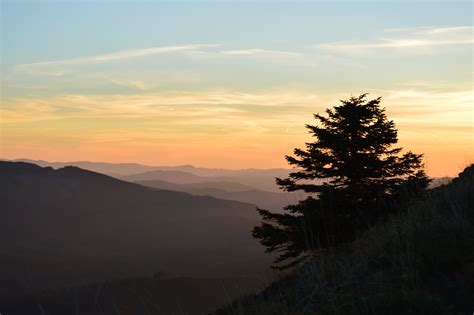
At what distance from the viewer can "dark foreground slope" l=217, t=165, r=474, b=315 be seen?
4215mm

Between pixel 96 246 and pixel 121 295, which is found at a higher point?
pixel 121 295

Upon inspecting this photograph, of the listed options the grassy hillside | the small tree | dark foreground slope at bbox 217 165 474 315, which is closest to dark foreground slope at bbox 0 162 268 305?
the grassy hillside

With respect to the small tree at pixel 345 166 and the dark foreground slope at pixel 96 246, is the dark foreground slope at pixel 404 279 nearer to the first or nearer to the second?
the small tree at pixel 345 166

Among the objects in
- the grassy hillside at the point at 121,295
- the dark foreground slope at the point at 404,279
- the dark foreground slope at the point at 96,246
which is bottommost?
the dark foreground slope at the point at 96,246

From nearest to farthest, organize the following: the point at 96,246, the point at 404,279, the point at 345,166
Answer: the point at 404,279 → the point at 345,166 → the point at 96,246

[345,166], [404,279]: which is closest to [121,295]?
[345,166]

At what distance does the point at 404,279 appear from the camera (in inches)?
188

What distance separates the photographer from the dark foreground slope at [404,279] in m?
4.21

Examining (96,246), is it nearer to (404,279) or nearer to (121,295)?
(121,295)

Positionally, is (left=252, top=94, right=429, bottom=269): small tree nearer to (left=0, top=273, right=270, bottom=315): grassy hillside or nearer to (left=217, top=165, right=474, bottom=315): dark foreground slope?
(left=217, top=165, right=474, bottom=315): dark foreground slope

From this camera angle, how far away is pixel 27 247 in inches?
5664

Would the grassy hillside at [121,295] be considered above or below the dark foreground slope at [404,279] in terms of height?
below

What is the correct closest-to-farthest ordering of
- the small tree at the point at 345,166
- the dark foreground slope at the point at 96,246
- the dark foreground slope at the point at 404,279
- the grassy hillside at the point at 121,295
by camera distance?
the dark foreground slope at the point at 404,279, the small tree at the point at 345,166, the grassy hillside at the point at 121,295, the dark foreground slope at the point at 96,246

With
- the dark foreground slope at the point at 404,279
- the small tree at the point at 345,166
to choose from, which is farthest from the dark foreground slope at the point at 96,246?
the dark foreground slope at the point at 404,279
